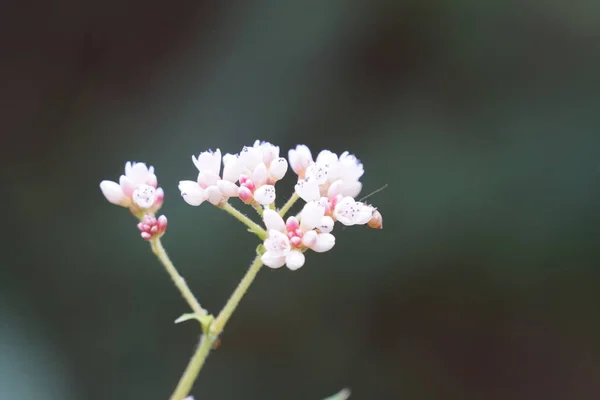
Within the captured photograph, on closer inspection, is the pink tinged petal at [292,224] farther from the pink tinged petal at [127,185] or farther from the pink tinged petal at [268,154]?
the pink tinged petal at [127,185]

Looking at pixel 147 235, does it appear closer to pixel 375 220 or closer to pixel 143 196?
pixel 143 196

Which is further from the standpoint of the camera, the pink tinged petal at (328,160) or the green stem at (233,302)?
the pink tinged petal at (328,160)

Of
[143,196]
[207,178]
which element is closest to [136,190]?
[143,196]

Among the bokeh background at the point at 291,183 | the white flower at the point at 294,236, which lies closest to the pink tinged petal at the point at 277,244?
the white flower at the point at 294,236

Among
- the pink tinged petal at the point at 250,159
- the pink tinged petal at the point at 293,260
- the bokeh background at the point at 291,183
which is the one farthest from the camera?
the bokeh background at the point at 291,183

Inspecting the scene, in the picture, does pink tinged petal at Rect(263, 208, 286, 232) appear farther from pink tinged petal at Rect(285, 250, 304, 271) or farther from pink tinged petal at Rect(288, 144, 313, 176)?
pink tinged petal at Rect(288, 144, 313, 176)

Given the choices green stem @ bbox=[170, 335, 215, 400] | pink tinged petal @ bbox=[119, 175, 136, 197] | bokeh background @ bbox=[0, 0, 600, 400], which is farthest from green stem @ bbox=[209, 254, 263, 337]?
bokeh background @ bbox=[0, 0, 600, 400]

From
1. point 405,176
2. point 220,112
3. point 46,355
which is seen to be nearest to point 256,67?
point 220,112
